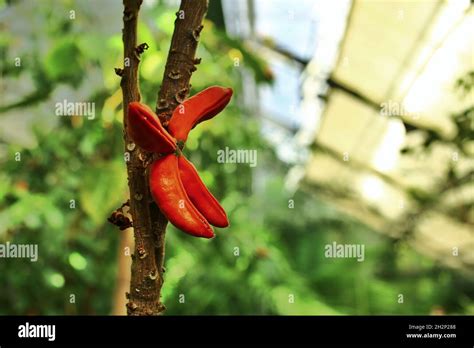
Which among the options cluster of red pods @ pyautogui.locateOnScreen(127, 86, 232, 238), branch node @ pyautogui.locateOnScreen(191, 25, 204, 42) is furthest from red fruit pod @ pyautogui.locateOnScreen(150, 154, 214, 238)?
branch node @ pyautogui.locateOnScreen(191, 25, 204, 42)

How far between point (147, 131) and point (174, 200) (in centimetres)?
8

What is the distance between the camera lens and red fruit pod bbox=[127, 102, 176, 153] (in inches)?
25.4

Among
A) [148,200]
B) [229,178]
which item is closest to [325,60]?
[229,178]

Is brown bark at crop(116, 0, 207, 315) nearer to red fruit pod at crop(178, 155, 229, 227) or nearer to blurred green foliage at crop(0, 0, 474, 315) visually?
red fruit pod at crop(178, 155, 229, 227)

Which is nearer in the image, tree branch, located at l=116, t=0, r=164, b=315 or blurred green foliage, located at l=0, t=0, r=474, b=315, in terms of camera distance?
tree branch, located at l=116, t=0, r=164, b=315

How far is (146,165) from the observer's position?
27.4 inches

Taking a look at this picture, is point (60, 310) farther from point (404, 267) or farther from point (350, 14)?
point (404, 267)

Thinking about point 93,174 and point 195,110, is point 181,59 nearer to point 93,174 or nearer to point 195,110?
point 195,110

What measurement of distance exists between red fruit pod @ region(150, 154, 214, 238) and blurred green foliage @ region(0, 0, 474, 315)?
1.15 m

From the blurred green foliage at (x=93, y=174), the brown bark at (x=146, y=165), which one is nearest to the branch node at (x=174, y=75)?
the brown bark at (x=146, y=165)

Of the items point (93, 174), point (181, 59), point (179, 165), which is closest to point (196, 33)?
point (181, 59)

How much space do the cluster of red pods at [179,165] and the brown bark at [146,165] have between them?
0.05ft

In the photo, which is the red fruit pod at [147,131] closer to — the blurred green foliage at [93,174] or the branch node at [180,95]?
the branch node at [180,95]

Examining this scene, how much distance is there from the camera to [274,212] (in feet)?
14.7
